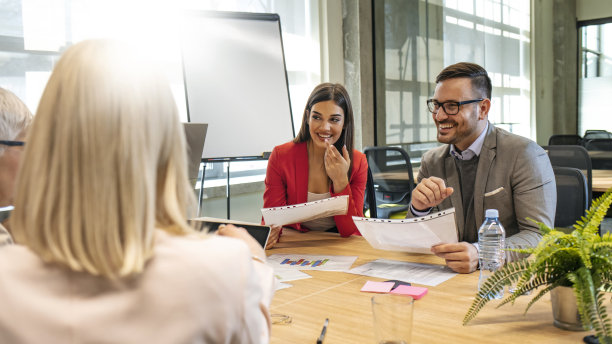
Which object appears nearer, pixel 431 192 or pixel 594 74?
pixel 431 192

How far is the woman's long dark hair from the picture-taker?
2.68 m

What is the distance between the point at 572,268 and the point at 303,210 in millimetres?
1072

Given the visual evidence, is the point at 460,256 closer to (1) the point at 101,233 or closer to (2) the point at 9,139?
(1) the point at 101,233

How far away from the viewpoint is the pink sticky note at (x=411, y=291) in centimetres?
144

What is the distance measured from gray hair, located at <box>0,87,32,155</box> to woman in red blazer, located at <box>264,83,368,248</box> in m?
1.22

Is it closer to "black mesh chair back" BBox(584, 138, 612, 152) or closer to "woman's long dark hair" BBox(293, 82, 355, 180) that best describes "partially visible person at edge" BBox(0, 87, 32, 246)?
"woman's long dark hair" BBox(293, 82, 355, 180)

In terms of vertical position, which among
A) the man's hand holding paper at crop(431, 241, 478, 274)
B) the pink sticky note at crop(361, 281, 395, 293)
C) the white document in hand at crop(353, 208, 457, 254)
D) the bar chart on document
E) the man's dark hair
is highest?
the man's dark hair

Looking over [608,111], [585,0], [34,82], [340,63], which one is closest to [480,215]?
[34,82]

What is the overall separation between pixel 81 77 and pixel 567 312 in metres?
1.11

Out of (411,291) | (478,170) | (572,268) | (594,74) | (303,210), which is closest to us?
(572,268)

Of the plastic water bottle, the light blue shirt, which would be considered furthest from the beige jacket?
the light blue shirt

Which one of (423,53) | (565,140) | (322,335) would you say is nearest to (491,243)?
(322,335)

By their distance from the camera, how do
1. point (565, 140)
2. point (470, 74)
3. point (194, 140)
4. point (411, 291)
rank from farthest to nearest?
1. point (565, 140)
2. point (470, 74)
3. point (194, 140)
4. point (411, 291)

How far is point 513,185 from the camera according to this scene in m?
2.10
